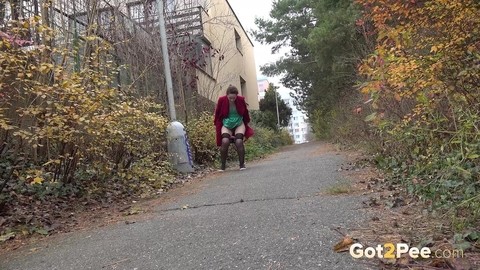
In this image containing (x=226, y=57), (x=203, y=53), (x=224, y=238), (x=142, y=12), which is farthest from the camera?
(x=226, y=57)

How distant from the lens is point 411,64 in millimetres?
3008

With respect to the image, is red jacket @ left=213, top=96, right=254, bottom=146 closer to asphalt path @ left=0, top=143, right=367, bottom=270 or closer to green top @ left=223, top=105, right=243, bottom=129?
green top @ left=223, top=105, right=243, bottom=129

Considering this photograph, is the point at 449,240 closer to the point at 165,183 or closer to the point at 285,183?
the point at 285,183

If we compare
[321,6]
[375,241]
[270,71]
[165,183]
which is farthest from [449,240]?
[270,71]

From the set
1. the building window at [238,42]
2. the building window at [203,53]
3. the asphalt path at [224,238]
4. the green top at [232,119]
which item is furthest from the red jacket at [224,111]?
the building window at [238,42]

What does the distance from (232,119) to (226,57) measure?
11.6m

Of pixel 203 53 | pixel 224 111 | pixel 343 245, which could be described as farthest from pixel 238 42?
pixel 343 245

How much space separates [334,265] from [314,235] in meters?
0.50

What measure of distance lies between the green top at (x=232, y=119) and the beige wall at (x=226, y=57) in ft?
13.5

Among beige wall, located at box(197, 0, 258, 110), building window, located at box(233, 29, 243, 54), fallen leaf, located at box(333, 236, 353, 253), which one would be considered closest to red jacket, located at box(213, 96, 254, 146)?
beige wall, located at box(197, 0, 258, 110)

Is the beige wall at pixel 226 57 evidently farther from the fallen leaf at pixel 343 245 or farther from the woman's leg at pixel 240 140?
the fallen leaf at pixel 343 245

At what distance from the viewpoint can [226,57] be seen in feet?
60.3

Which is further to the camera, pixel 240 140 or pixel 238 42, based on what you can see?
pixel 238 42

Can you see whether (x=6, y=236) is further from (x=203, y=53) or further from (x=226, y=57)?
(x=226, y=57)
